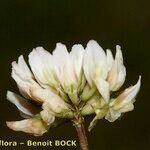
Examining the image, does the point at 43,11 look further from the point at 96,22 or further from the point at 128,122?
the point at 128,122

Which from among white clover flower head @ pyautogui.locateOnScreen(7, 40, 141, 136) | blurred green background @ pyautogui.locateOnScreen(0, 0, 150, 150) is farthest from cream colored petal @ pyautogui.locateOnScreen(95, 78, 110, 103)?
blurred green background @ pyautogui.locateOnScreen(0, 0, 150, 150)

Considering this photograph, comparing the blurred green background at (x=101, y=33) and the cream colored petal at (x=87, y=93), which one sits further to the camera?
the blurred green background at (x=101, y=33)

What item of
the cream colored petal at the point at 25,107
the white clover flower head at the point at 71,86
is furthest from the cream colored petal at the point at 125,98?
the cream colored petal at the point at 25,107

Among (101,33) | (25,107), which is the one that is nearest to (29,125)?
(25,107)

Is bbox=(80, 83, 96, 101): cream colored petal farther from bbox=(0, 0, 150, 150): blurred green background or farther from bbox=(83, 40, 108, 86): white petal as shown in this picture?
bbox=(0, 0, 150, 150): blurred green background

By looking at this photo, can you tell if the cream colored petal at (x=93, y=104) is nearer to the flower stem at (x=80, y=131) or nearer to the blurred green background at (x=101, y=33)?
the flower stem at (x=80, y=131)

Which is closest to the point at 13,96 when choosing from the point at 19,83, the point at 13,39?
the point at 19,83

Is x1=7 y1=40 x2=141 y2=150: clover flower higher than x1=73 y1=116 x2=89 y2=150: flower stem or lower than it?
higher
